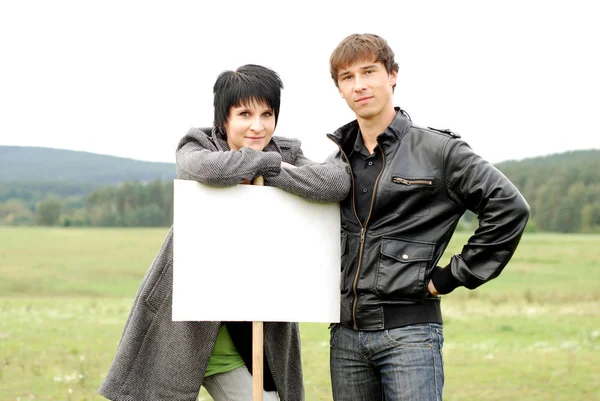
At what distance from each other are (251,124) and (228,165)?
257 mm

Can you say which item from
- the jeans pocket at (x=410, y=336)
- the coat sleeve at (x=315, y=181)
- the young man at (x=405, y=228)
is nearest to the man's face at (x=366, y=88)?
the young man at (x=405, y=228)

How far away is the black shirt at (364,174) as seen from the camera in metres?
3.97

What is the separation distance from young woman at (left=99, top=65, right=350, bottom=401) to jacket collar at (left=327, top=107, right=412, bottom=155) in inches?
4.3

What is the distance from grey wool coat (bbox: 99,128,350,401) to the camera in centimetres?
398

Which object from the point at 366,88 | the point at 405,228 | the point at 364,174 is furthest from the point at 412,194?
the point at 366,88

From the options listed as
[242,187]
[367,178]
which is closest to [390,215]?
[367,178]

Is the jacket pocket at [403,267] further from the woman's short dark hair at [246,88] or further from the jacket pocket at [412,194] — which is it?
the woman's short dark hair at [246,88]

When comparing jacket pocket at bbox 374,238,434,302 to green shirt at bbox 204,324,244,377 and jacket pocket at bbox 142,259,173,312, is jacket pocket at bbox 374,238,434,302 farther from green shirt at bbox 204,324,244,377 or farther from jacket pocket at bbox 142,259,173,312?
jacket pocket at bbox 142,259,173,312

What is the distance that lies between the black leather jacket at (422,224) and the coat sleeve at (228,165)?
0.55m

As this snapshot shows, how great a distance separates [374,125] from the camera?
13.1ft

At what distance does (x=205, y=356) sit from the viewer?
13.7 feet

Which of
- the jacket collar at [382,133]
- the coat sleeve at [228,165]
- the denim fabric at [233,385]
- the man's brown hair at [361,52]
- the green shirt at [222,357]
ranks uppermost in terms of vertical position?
the man's brown hair at [361,52]

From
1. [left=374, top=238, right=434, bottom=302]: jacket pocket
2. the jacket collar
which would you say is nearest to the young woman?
the jacket collar

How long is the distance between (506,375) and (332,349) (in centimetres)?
688
